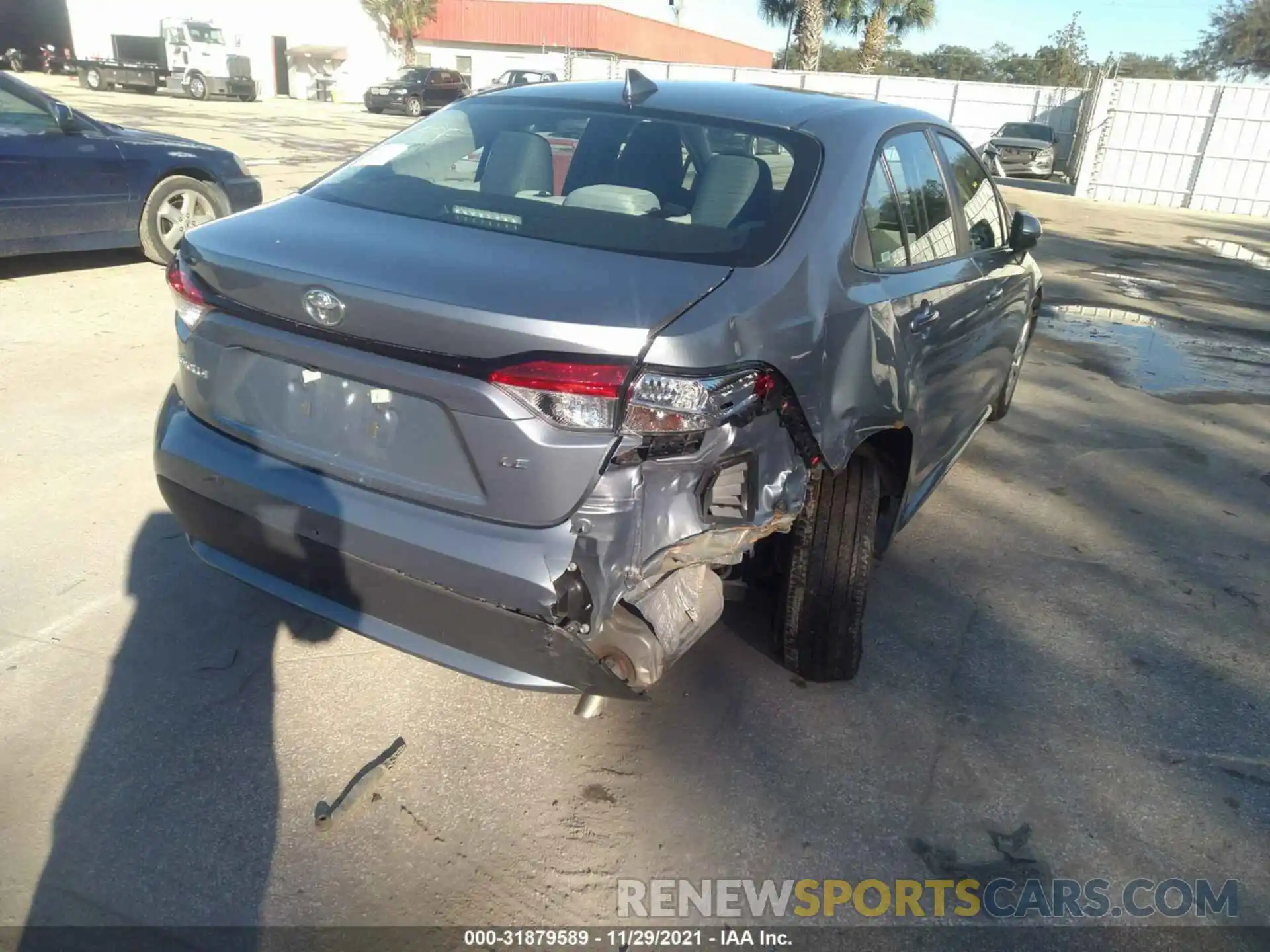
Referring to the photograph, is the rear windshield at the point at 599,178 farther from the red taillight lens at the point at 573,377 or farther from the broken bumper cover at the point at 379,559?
the broken bumper cover at the point at 379,559

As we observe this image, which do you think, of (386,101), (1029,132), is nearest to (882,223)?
(1029,132)

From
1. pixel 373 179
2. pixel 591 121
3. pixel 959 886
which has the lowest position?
pixel 959 886

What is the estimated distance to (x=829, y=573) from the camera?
9.52 ft

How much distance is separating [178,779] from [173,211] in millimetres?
6459

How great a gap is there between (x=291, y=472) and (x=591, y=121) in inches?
60.9

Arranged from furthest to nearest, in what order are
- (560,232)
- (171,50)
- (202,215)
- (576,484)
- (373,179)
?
1. (171,50)
2. (202,215)
3. (373,179)
4. (560,232)
5. (576,484)

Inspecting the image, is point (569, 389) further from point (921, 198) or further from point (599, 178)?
point (921, 198)

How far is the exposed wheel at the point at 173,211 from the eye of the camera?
7.54 meters

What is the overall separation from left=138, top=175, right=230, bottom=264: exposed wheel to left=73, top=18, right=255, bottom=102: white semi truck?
29.2 m

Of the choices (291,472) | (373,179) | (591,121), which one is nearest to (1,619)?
(291,472)

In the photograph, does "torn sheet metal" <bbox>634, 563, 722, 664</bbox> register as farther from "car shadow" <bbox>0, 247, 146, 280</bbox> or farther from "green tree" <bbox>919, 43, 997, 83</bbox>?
"green tree" <bbox>919, 43, 997, 83</bbox>

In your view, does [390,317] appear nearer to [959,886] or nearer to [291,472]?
[291,472]

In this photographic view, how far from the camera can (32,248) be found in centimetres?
679

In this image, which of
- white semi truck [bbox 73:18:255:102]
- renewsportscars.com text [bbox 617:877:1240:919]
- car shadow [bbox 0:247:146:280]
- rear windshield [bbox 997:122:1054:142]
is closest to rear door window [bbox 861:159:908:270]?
renewsportscars.com text [bbox 617:877:1240:919]
